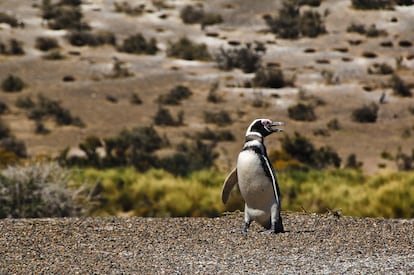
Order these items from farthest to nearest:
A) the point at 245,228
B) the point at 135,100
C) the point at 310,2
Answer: the point at 310,2
the point at 135,100
the point at 245,228

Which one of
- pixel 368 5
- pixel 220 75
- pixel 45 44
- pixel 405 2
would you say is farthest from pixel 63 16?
pixel 405 2

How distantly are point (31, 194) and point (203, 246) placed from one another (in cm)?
570

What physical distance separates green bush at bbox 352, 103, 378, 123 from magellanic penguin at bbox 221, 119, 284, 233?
2335cm

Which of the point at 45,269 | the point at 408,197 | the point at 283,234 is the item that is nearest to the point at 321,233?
the point at 283,234

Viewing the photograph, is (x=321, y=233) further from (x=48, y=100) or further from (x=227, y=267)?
(x=48, y=100)

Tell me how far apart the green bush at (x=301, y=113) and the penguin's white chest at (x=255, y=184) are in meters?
23.7

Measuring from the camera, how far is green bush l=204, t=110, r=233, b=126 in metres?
32.1

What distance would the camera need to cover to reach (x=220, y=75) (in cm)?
3900

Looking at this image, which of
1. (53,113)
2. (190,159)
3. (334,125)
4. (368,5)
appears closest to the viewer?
(190,159)

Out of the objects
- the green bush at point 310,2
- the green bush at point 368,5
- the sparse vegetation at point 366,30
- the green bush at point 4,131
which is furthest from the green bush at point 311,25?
the green bush at point 4,131

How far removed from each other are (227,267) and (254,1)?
43888 mm

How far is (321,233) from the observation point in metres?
9.54

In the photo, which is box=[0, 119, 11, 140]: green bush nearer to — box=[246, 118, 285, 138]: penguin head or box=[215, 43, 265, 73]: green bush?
box=[215, 43, 265, 73]: green bush

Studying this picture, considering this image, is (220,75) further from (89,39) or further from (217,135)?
(217,135)
